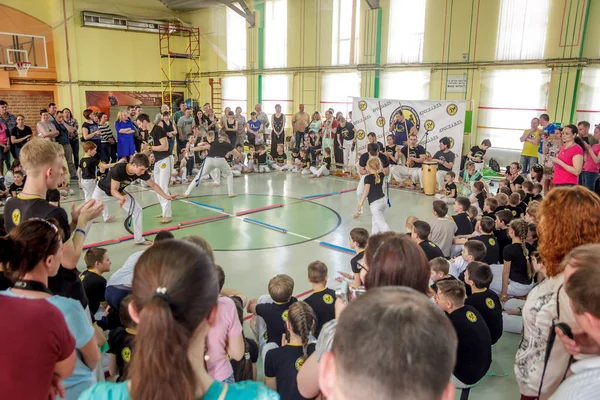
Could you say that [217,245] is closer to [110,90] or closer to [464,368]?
[464,368]

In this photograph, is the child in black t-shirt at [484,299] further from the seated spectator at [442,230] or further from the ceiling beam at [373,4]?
the ceiling beam at [373,4]

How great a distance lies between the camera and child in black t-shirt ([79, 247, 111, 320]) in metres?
4.34

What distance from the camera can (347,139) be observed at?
14.2m

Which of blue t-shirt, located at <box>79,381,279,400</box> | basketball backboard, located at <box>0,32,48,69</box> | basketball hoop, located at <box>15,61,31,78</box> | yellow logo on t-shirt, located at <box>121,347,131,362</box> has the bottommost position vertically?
yellow logo on t-shirt, located at <box>121,347,131,362</box>

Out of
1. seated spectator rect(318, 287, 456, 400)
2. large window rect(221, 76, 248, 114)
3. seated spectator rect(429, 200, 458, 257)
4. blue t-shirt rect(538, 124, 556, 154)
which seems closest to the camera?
seated spectator rect(318, 287, 456, 400)

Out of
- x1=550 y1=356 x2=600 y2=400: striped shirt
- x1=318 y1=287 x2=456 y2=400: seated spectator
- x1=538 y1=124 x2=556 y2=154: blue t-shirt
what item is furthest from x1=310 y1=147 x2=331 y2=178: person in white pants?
x1=318 y1=287 x2=456 y2=400: seated spectator

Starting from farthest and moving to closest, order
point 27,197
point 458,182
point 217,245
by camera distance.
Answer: point 458,182 < point 217,245 < point 27,197

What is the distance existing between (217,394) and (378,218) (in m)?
6.82

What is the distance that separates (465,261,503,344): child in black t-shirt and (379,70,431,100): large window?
13.3m

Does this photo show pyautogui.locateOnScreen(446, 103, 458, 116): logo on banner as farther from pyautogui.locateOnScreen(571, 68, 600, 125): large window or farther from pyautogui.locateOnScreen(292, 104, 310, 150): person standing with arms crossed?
pyautogui.locateOnScreen(292, 104, 310, 150): person standing with arms crossed

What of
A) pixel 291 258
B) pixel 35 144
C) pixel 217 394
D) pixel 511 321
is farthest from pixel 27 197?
pixel 511 321

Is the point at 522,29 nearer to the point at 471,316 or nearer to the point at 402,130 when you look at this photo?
the point at 402,130

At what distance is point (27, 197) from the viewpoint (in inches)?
134

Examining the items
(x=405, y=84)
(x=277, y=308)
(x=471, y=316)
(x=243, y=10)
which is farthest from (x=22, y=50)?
(x=471, y=316)
